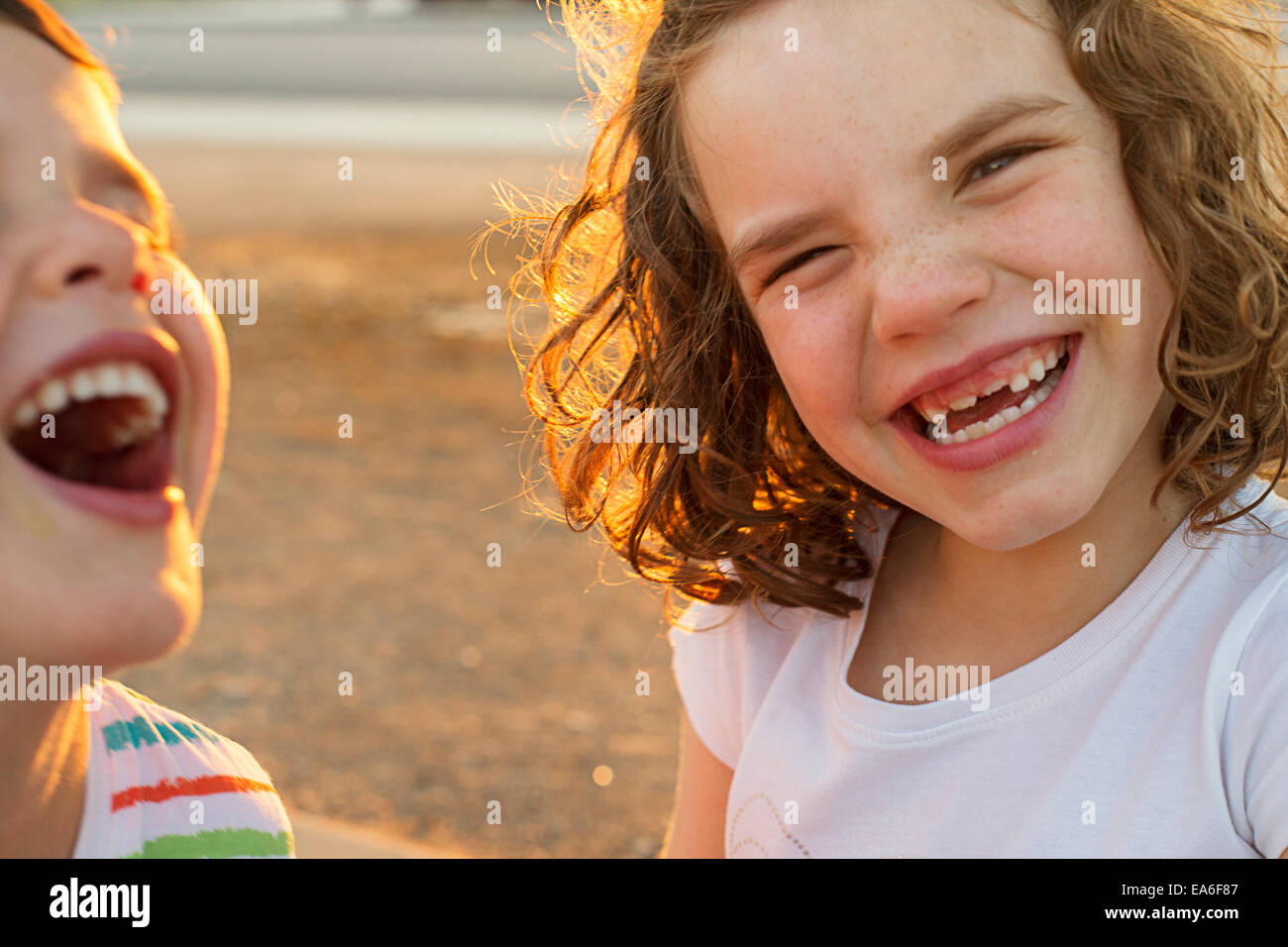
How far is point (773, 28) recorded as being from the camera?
54.4 inches

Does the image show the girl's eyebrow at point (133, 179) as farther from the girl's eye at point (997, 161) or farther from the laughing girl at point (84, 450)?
the girl's eye at point (997, 161)

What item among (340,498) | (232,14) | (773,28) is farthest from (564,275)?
(232,14)

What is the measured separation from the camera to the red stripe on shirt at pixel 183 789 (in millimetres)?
1090

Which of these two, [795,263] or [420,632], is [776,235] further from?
[420,632]

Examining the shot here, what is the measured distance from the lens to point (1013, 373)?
4.45ft

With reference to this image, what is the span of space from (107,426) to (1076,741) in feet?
3.28

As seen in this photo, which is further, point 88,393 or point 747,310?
point 747,310

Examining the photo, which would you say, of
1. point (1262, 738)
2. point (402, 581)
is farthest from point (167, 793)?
point (402, 581)

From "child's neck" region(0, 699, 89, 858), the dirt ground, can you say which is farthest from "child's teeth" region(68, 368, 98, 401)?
Result: the dirt ground

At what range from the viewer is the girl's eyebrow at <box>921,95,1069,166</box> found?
4.16 feet

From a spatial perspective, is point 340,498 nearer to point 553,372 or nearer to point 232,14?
point 553,372

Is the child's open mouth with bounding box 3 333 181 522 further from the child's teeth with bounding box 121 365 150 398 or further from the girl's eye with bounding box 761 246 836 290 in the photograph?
the girl's eye with bounding box 761 246 836 290

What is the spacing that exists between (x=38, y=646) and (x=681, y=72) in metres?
1.01

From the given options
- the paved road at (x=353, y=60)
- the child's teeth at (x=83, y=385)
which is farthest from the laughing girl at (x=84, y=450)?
the paved road at (x=353, y=60)
